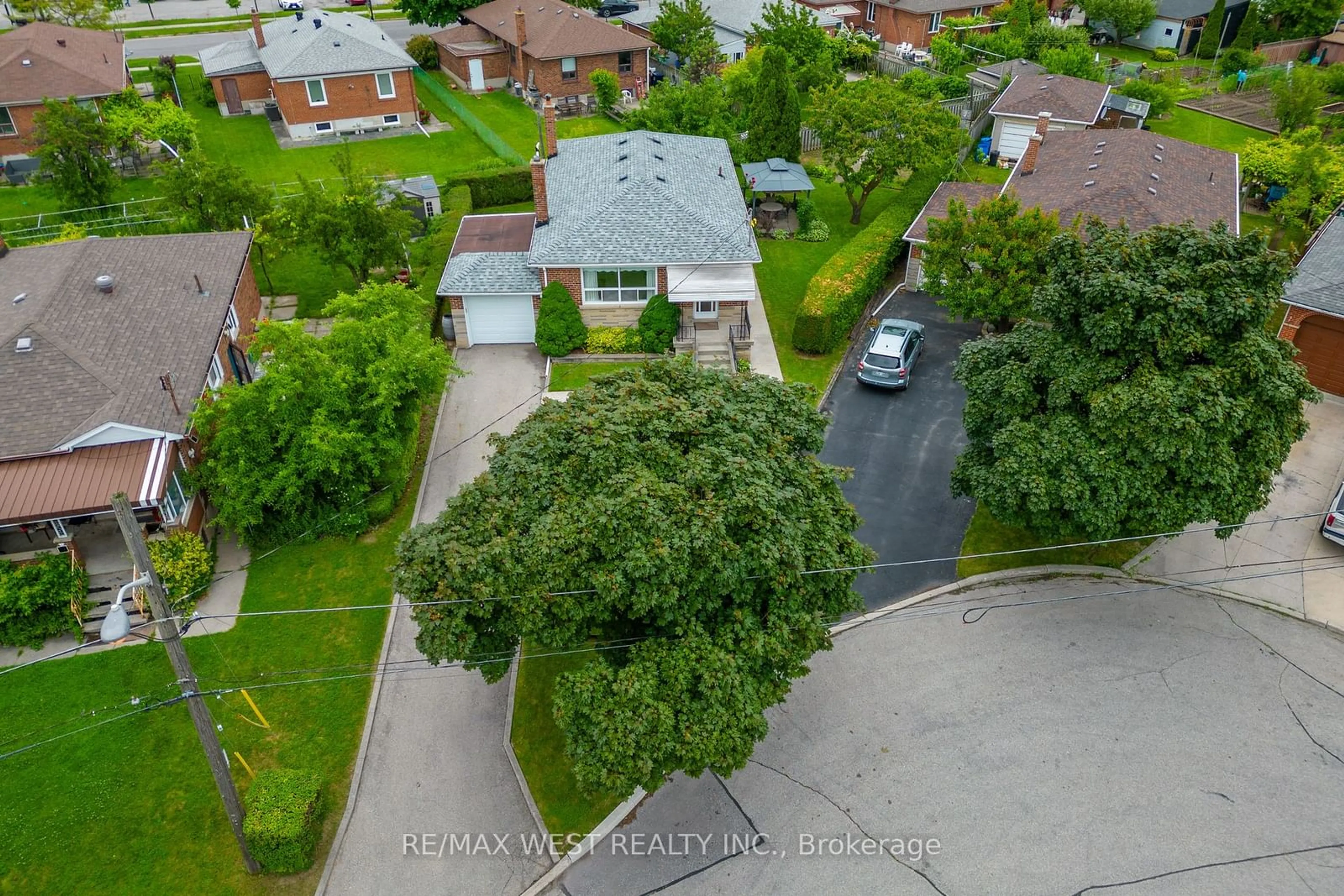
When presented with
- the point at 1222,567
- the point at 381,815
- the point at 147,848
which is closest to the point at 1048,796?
the point at 1222,567

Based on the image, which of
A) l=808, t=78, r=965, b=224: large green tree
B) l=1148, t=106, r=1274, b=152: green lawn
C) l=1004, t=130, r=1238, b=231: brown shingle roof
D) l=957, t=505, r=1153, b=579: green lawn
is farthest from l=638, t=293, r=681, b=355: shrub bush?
l=1148, t=106, r=1274, b=152: green lawn

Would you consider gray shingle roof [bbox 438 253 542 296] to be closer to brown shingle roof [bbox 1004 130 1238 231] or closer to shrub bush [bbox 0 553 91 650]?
shrub bush [bbox 0 553 91 650]

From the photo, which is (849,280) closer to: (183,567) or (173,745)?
(183,567)

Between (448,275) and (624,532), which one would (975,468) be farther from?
(448,275)

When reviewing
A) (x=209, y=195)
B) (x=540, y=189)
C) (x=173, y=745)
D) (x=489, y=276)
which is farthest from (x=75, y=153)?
(x=173, y=745)

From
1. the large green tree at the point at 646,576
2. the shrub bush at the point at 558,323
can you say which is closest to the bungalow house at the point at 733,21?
the shrub bush at the point at 558,323

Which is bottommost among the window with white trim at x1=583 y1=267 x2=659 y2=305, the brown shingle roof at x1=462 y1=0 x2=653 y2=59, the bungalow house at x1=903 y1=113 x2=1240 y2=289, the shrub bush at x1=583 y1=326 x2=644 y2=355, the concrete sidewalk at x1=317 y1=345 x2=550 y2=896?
the concrete sidewalk at x1=317 y1=345 x2=550 y2=896
